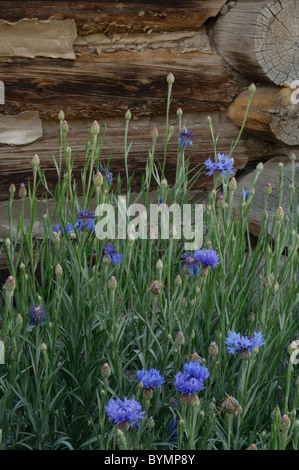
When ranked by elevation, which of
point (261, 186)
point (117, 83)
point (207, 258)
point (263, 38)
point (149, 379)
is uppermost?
point (263, 38)

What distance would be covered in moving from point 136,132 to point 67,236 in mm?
1296

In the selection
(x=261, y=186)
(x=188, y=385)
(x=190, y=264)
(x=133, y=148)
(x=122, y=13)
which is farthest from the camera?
(x=261, y=186)

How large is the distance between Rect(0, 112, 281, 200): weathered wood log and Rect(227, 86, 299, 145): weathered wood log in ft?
0.32

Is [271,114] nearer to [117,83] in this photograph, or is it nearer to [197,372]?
[117,83]

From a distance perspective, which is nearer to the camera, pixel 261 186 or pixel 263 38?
pixel 263 38

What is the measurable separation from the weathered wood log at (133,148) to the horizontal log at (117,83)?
0.24 feet

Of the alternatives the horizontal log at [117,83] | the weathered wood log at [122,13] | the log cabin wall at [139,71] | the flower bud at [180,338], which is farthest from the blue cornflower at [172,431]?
the weathered wood log at [122,13]

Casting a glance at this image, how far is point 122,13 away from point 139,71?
0.91ft

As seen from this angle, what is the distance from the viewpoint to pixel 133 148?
333cm

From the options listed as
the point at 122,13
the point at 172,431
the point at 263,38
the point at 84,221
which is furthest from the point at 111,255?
the point at 263,38

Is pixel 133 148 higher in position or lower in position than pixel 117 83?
lower

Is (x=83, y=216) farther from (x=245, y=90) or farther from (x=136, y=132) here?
(x=245, y=90)

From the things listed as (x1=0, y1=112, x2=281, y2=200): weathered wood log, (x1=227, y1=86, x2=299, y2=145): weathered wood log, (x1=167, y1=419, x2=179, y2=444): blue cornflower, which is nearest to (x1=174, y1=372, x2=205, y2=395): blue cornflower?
(x1=167, y1=419, x2=179, y2=444): blue cornflower

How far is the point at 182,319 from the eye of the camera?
1967mm
